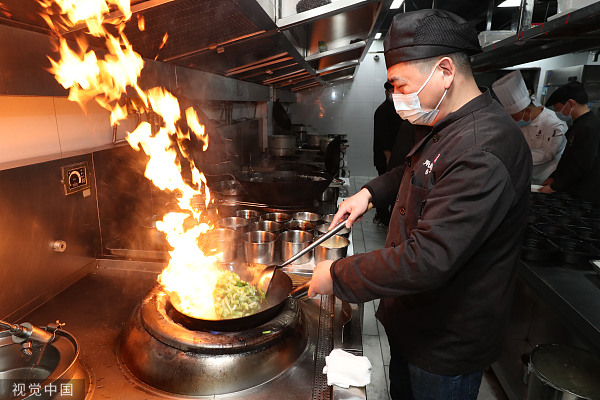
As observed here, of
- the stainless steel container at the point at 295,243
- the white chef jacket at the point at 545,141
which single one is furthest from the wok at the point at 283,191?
the white chef jacket at the point at 545,141

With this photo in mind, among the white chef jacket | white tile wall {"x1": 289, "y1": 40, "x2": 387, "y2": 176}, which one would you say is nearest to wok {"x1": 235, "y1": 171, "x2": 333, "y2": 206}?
the white chef jacket

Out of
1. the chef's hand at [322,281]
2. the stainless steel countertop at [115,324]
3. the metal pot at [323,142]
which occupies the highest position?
the metal pot at [323,142]

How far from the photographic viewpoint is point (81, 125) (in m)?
2.02

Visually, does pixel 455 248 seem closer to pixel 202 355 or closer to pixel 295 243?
pixel 202 355

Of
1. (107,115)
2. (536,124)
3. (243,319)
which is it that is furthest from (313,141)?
(243,319)

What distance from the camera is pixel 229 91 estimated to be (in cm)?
339

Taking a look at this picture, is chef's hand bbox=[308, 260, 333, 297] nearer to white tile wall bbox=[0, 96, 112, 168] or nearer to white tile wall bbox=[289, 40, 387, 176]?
white tile wall bbox=[0, 96, 112, 168]

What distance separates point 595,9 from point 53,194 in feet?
9.09

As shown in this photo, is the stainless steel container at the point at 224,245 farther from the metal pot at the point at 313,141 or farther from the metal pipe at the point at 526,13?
the metal pot at the point at 313,141

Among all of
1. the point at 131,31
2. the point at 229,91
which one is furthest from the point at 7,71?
the point at 229,91

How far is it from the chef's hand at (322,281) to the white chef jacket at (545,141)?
177 inches

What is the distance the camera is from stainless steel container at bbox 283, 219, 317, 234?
2521 millimetres

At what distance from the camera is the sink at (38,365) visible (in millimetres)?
1180

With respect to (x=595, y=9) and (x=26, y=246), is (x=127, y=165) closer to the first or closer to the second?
(x=26, y=246)
